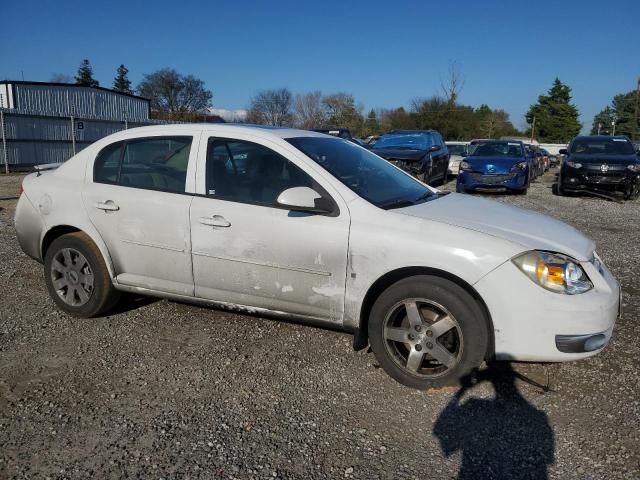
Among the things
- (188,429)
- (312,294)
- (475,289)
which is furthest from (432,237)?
(188,429)

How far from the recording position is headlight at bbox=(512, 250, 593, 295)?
10.1 ft

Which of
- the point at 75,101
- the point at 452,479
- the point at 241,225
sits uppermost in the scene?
the point at 75,101

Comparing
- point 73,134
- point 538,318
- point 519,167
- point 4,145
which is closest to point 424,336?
point 538,318

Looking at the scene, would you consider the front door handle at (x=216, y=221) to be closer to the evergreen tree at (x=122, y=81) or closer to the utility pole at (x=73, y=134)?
the utility pole at (x=73, y=134)

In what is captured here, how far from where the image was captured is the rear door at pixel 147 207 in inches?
156

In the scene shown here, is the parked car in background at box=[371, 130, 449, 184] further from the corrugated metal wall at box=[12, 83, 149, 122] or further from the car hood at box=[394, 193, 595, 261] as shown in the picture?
the corrugated metal wall at box=[12, 83, 149, 122]

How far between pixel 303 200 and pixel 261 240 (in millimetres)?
435

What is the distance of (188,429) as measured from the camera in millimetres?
2910

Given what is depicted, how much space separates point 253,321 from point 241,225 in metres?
1.10

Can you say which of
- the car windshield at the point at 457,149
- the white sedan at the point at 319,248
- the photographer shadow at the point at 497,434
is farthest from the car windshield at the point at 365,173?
the car windshield at the point at 457,149

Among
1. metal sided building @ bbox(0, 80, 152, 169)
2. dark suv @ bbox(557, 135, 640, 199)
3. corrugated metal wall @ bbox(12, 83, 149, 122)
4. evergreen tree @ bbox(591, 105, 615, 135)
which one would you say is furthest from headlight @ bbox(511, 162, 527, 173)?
evergreen tree @ bbox(591, 105, 615, 135)

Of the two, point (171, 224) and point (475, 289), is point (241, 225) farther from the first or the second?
point (475, 289)

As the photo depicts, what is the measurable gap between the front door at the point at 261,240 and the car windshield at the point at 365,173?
0.24 metres

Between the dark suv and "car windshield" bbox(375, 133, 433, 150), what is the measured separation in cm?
368
